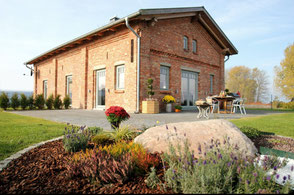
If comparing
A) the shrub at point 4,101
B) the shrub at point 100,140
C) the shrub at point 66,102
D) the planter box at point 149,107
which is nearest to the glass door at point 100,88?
the shrub at point 66,102

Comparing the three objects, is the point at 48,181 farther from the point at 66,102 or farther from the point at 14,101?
the point at 14,101

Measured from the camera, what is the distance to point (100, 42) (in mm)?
12508

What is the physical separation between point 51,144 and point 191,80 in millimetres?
11826

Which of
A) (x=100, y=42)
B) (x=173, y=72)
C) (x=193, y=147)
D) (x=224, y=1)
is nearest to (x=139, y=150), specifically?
(x=193, y=147)

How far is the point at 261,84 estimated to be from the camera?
1375 inches

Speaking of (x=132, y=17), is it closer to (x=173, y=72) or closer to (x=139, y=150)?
(x=173, y=72)

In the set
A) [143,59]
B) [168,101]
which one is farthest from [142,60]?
[168,101]

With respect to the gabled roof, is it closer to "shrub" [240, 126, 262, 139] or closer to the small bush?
the small bush

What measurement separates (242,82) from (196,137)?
37.5 meters

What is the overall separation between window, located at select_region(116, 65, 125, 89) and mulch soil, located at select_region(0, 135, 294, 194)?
28.8 ft

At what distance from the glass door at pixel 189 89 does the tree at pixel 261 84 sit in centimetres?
2634

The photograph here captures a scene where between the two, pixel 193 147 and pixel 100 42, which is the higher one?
pixel 100 42

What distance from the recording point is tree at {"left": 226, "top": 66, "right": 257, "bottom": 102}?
113 feet

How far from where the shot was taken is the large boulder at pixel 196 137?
8.39 feet
